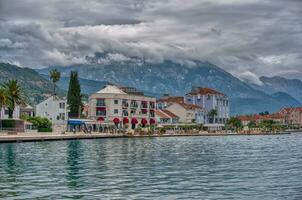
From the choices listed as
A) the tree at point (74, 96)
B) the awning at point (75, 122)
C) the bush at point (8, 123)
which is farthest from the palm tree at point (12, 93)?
the awning at point (75, 122)

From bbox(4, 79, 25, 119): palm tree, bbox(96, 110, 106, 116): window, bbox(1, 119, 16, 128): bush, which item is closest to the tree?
bbox(96, 110, 106, 116): window

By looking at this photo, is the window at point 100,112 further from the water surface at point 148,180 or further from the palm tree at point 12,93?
the water surface at point 148,180

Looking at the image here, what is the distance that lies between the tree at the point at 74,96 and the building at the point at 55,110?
6.67 feet

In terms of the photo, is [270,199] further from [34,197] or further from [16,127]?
[16,127]

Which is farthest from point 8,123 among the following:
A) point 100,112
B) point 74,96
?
point 100,112

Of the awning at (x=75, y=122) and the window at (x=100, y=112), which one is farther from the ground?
the window at (x=100, y=112)

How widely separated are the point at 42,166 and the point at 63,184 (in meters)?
15.9

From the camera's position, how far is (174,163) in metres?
62.1

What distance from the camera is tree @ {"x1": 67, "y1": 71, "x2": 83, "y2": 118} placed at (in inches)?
7037

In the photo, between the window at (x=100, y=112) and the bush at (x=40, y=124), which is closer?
the bush at (x=40, y=124)

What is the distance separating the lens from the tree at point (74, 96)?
179 m

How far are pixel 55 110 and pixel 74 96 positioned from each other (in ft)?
25.6

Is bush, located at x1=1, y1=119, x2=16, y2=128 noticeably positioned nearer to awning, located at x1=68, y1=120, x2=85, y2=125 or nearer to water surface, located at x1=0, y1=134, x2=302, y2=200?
awning, located at x1=68, y1=120, x2=85, y2=125

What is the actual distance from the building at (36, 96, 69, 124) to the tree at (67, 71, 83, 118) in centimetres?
203
